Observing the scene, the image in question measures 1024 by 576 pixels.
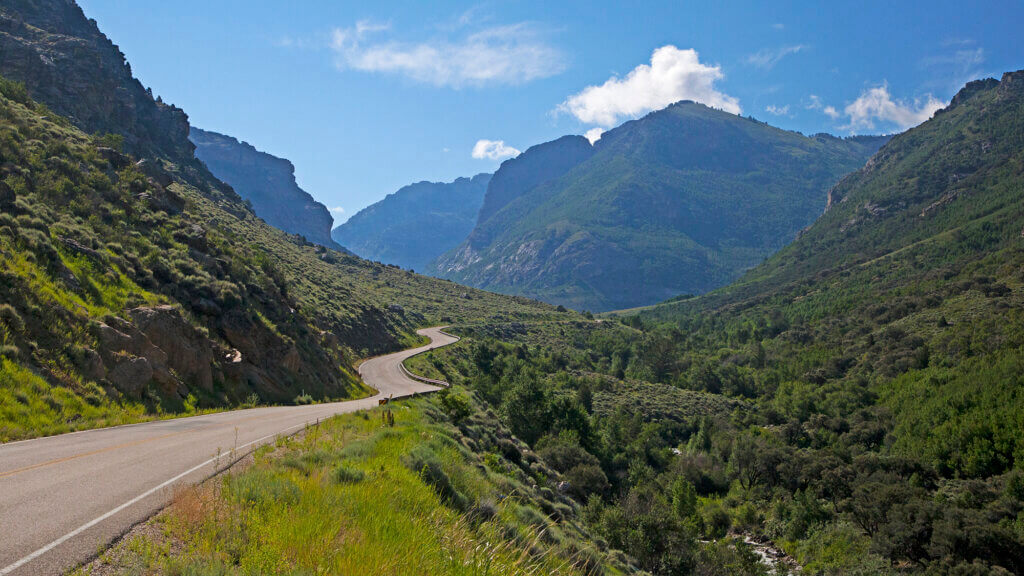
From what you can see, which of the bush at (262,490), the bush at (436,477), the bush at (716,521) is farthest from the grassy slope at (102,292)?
the bush at (716,521)

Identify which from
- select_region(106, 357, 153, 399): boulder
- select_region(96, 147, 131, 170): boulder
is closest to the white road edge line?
select_region(106, 357, 153, 399): boulder

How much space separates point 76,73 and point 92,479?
76431mm

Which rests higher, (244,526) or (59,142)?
(59,142)

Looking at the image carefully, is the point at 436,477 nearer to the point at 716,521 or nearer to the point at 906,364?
the point at 716,521

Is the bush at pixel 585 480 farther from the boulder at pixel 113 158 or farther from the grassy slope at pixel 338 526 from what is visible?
the boulder at pixel 113 158

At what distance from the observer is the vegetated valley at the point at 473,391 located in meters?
6.82

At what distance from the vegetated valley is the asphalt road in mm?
507

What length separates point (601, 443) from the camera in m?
51.8

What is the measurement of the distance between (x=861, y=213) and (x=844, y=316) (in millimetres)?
89632

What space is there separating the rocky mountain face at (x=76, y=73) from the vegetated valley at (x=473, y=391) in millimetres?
614

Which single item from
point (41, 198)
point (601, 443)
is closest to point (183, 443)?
point (41, 198)

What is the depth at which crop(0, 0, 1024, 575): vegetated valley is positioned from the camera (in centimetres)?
682

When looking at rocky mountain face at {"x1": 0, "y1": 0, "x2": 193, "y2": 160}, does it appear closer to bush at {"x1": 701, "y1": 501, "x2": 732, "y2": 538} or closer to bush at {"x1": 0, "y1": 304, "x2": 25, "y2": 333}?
bush at {"x1": 0, "y1": 304, "x2": 25, "y2": 333}

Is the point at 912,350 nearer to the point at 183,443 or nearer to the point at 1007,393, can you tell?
the point at 1007,393
